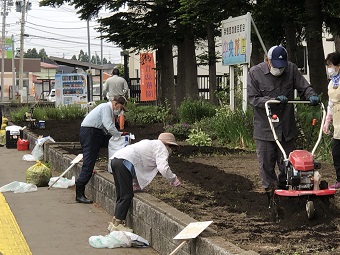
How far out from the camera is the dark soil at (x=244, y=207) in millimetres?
6484

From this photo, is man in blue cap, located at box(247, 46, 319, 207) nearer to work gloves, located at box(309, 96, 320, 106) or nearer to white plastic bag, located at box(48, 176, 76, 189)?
work gloves, located at box(309, 96, 320, 106)

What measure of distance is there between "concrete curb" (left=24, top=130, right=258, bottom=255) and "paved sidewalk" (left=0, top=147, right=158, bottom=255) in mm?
212

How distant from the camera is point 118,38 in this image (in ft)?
87.8

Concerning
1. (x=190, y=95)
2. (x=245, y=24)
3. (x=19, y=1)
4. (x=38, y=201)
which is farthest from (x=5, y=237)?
(x=19, y=1)

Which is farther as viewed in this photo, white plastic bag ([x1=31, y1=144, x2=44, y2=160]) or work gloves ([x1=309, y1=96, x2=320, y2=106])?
white plastic bag ([x1=31, y1=144, x2=44, y2=160])

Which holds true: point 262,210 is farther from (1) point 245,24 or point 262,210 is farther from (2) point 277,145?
(1) point 245,24

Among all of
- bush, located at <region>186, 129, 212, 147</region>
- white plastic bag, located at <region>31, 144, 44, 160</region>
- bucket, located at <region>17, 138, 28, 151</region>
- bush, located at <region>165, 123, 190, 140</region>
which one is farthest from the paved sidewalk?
bucket, located at <region>17, 138, 28, 151</region>

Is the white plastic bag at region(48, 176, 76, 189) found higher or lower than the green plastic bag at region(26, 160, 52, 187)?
lower

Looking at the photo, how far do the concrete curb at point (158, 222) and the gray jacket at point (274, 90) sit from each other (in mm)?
1491

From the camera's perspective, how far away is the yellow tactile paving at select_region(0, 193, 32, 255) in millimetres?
8117

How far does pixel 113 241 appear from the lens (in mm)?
8227

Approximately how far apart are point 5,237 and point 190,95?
17877mm

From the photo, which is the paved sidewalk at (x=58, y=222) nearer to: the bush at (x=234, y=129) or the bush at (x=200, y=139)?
the bush at (x=200, y=139)

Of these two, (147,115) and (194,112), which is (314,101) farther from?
(147,115)
